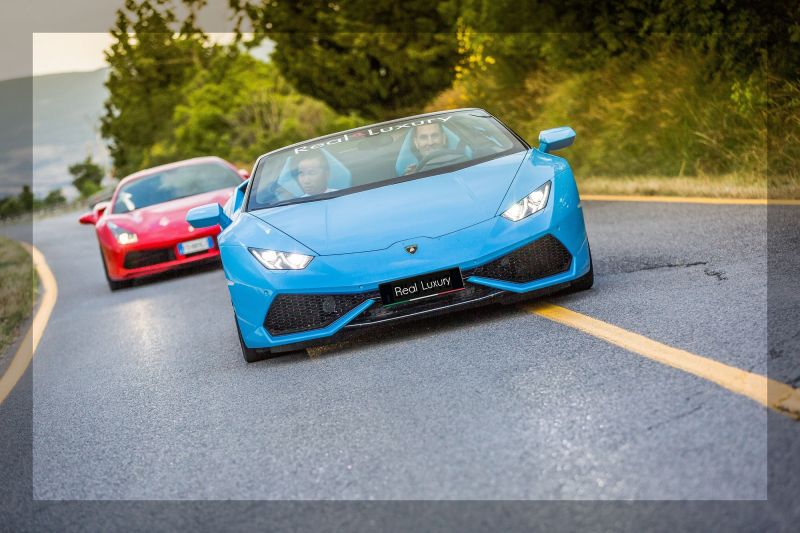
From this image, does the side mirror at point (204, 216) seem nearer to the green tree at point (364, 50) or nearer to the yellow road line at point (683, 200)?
the yellow road line at point (683, 200)

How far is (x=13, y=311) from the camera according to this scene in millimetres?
13125

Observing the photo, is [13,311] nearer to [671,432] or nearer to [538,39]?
[538,39]

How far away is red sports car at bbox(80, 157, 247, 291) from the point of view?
13.2 meters

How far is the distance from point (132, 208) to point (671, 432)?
11.2 m

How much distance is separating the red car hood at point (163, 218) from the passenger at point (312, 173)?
5.99 metres

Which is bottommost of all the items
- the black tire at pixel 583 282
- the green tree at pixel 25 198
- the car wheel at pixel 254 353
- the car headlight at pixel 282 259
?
the green tree at pixel 25 198

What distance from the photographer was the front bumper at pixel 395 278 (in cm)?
602

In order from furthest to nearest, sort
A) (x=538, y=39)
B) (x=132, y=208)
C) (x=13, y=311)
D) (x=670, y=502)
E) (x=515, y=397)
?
(x=538, y=39)
(x=132, y=208)
(x=13, y=311)
(x=515, y=397)
(x=670, y=502)

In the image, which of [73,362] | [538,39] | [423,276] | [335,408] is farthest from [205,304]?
[538,39]

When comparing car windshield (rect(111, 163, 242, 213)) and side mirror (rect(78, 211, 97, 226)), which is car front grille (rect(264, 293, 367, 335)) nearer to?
car windshield (rect(111, 163, 242, 213))

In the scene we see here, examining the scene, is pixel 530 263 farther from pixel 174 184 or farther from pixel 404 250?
pixel 174 184

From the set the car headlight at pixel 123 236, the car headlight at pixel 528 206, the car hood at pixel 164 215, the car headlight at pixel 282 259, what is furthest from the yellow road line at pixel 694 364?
the car headlight at pixel 123 236

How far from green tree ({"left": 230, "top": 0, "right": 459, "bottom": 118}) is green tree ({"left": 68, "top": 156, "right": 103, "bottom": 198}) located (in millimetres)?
160510

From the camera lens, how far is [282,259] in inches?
245
